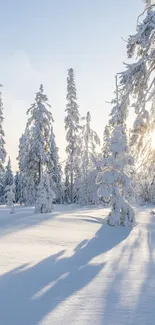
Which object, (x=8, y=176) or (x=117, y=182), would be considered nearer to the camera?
(x=117, y=182)

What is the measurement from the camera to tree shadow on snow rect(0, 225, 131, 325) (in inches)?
160

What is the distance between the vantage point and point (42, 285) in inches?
208

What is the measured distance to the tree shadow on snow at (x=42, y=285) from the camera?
4070mm

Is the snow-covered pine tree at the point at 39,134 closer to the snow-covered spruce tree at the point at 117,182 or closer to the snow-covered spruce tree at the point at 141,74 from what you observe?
the snow-covered spruce tree at the point at 117,182

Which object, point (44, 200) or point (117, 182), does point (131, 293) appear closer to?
point (117, 182)

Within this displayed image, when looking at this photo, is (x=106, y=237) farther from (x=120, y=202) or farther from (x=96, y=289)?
(x=96, y=289)

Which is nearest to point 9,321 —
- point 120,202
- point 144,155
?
point 144,155

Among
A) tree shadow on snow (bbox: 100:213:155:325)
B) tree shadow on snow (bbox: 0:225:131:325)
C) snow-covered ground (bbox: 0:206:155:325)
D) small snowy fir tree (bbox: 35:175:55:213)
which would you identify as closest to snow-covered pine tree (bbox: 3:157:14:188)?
small snowy fir tree (bbox: 35:175:55:213)

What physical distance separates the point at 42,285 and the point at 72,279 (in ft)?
2.26

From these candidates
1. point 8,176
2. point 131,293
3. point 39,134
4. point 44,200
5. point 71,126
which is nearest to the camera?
point 131,293

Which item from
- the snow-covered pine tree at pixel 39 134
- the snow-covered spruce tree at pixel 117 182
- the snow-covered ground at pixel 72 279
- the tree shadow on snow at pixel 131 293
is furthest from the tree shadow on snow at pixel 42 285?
the snow-covered pine tree at pixel 39 134

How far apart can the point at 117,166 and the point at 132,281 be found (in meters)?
11.6

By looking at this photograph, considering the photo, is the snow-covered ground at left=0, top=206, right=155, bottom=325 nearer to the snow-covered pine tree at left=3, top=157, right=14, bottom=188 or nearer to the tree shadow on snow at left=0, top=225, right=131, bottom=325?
the tree shadow on snow at left=0, top=225, right=131, bottom=325

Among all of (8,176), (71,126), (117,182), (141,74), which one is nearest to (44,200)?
(117,182)
